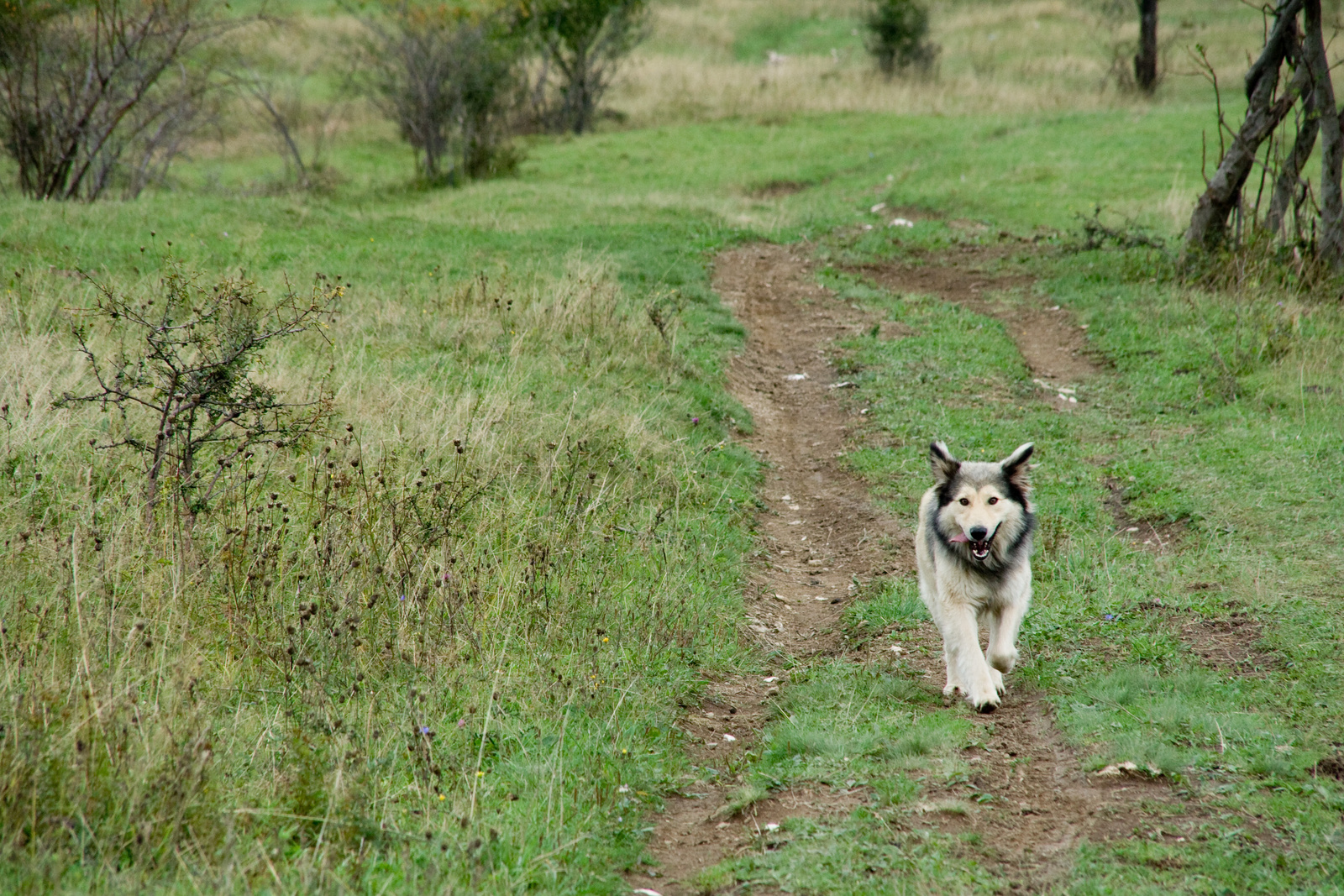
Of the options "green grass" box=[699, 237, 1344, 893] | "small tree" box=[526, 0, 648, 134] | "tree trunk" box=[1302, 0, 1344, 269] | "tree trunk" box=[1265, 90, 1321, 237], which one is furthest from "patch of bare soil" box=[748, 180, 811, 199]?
"tree trunk" box=[1302, 0, 1344, 269]

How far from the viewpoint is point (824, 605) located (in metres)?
8.03

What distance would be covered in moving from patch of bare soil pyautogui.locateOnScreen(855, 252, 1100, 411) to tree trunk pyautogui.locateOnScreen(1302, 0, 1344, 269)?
3.75m

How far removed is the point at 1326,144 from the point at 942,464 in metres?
12.4

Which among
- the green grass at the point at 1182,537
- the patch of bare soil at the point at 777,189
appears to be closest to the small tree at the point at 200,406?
the green grass at the point at 1182,537

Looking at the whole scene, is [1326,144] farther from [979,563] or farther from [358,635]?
[358,635]

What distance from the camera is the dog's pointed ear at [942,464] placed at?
634 centimetres

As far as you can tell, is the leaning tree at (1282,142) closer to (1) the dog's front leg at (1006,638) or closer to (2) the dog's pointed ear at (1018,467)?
(2) the dog's pointed ear at (1018,467)

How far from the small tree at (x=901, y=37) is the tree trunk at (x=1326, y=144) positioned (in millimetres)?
26612

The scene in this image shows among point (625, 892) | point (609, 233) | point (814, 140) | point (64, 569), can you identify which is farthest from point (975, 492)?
point (814, 140)

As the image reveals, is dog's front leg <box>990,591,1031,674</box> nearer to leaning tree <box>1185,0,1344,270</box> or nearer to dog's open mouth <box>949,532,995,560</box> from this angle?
dog's open mouth <box>949,532,995,560</box>

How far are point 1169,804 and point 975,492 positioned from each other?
6.87 feet

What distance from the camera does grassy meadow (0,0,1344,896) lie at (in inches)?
163

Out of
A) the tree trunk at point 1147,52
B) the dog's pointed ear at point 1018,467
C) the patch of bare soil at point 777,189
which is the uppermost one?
the tree trunk at point 1147,52

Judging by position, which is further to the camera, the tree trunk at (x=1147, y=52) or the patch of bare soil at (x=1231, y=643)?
the tree trunk at (x=1147, y=52)
